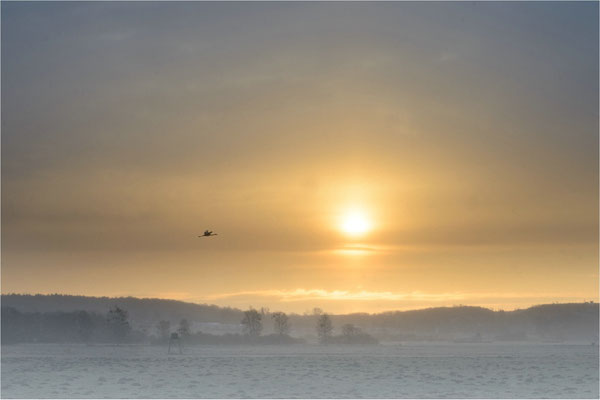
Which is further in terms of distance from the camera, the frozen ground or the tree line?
the tree line

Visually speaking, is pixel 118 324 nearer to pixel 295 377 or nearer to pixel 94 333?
pixel 94 333

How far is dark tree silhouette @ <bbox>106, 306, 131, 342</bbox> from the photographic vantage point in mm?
125250

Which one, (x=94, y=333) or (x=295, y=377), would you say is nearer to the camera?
(x=295, y=377)

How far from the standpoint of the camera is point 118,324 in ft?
420

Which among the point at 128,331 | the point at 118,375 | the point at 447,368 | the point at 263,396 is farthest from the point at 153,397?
the point at 128,331

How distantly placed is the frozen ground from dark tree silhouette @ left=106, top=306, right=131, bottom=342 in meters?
44.3

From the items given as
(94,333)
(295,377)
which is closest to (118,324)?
(94,333)

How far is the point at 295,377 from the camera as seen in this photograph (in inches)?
2299

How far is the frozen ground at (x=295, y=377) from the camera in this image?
158 feet

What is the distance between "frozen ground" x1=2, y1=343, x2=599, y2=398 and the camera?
48.2m

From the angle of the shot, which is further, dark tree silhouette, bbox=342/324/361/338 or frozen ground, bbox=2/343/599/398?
dark tree silhouette, bbox=342/324/361/338

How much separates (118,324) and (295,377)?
75.0 metres

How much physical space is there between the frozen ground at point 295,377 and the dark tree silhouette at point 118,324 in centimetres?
4425

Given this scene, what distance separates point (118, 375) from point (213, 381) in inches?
348
